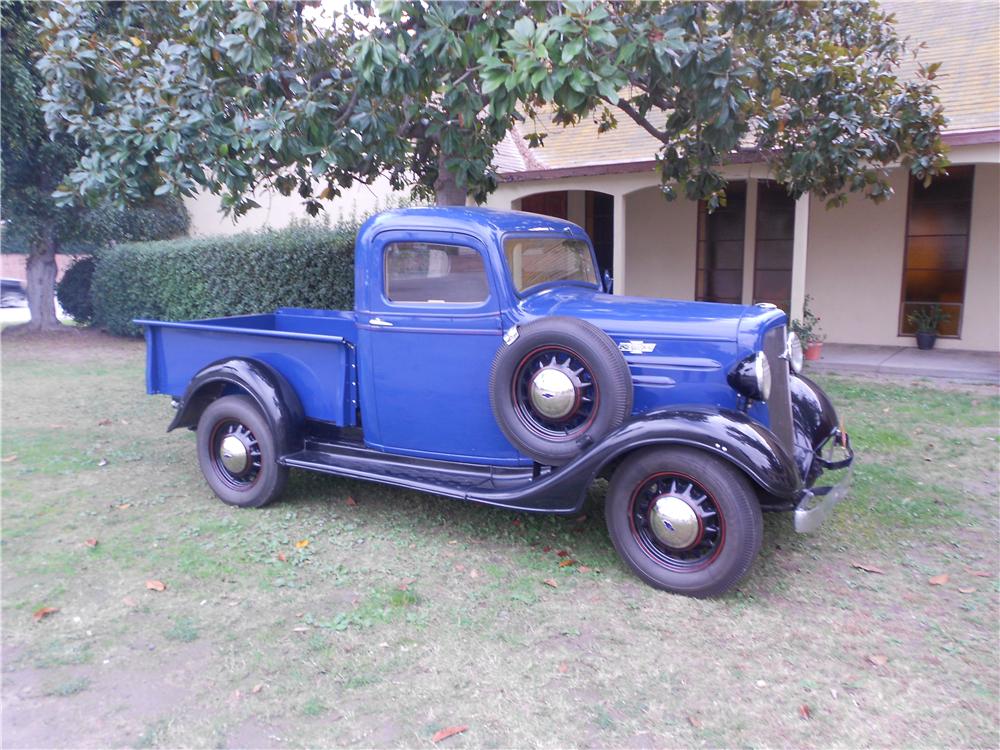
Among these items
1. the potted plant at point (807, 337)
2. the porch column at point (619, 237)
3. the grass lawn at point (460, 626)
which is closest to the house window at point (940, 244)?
the potted plant at point (807, 337)

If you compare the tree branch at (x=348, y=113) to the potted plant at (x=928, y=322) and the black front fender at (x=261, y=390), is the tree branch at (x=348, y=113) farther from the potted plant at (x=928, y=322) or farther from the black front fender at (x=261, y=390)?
the potted plant at (x=928, y=322)

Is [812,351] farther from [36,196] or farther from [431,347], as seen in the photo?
[36,196]

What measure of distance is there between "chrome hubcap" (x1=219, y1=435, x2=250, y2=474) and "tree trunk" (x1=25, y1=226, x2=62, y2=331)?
32.9 ft

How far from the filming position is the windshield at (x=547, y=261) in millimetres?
4367

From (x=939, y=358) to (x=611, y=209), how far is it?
5.53 meters

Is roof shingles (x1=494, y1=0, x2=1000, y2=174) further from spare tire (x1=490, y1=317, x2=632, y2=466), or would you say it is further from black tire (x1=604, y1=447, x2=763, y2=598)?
black tire (x1=604, y1=447, x2=763, y2=598)

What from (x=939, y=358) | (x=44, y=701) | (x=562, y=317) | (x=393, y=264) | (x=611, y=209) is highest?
(x=611, y=209)

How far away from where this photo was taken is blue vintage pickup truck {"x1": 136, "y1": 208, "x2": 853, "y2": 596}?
3631mm

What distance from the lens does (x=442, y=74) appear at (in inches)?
211

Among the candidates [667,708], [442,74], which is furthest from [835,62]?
[667,708]

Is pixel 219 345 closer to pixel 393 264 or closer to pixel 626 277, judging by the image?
pixel 393 264

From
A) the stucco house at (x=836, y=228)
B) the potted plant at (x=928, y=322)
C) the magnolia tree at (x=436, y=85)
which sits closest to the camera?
the magnolia tree at (x=436, y=85)

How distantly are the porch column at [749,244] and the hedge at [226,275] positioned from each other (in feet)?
19.5

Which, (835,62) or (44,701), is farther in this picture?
(835,62)
